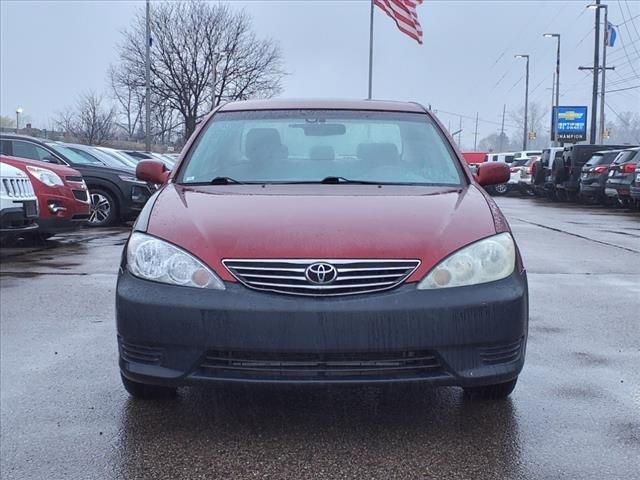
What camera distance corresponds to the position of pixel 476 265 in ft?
10.2

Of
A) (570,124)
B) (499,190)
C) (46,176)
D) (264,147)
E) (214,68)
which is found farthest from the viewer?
(570,124)

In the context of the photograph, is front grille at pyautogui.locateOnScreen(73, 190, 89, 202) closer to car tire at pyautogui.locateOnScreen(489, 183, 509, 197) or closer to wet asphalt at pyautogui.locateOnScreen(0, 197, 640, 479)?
wet asphalt at pyautogui.locateOnScreen(0, 197, 640, 479)

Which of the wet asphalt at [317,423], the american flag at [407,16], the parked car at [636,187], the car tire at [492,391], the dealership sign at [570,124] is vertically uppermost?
the american flag at [407,16]

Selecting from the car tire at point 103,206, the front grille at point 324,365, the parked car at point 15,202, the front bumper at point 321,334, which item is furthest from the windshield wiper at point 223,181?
the car tire at point 103,206

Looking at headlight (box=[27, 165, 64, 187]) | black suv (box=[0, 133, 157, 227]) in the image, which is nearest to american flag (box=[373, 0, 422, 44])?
black suv (box=[0, 133, 157, 227])

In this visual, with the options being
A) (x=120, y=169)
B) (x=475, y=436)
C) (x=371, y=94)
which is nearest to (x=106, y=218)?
(x=120, y=169)

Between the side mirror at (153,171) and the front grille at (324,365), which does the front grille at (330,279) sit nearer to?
the front grille at (324,365)

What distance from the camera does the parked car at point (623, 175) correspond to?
1869 centimetres

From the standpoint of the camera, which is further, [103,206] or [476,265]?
[103,206]

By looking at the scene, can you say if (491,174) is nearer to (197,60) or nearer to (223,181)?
(223,181)

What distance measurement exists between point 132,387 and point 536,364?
2.37 metres

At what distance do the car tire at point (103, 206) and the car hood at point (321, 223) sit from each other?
997 centimetres

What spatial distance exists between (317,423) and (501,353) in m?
0.91

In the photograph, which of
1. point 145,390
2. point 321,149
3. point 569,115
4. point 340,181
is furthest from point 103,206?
point 569,115
